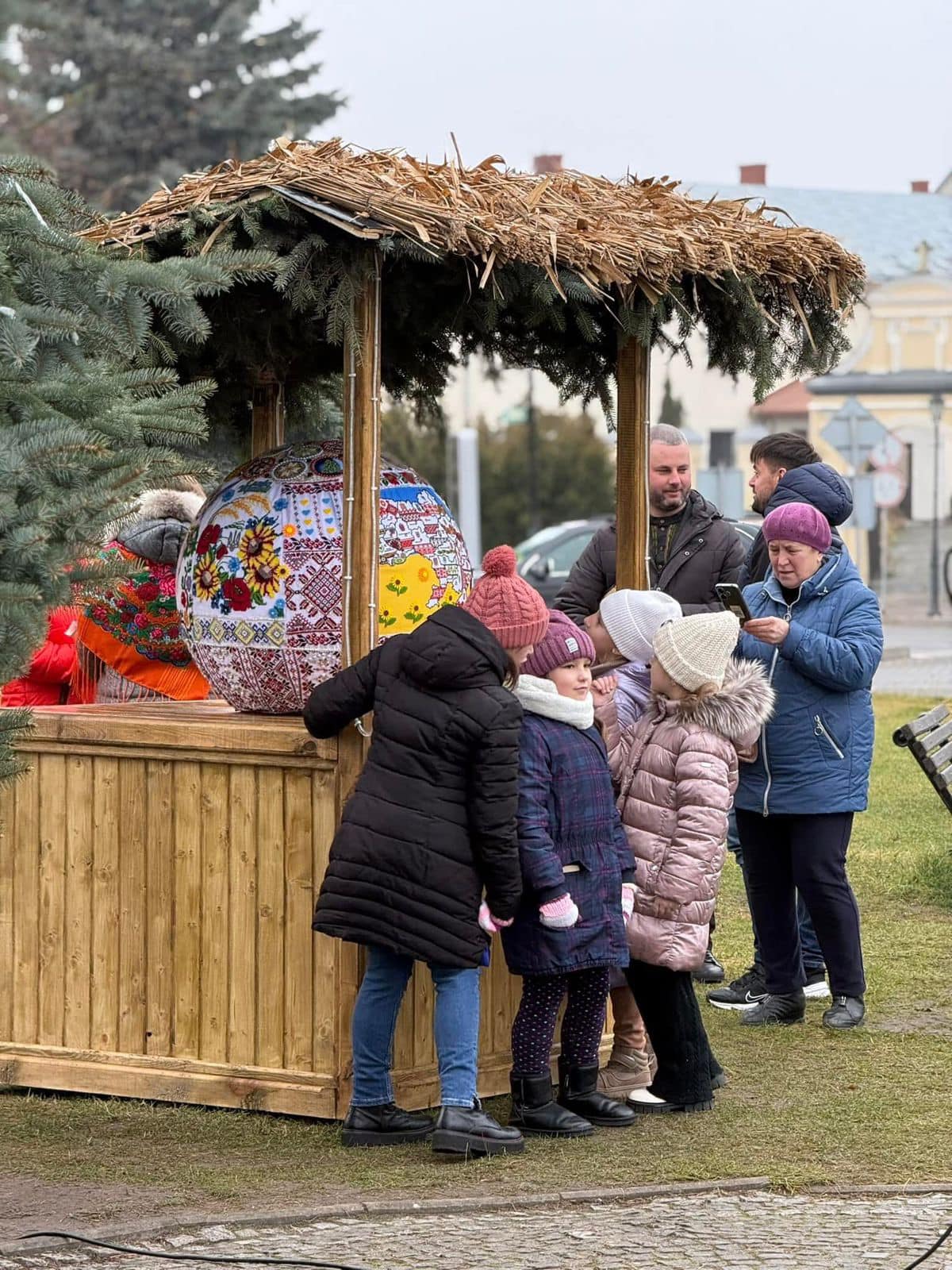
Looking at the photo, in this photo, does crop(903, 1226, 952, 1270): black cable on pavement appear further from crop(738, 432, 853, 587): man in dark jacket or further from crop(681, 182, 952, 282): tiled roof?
crop(681, 182, 952, 282): tiled roof

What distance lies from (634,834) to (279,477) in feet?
4.73

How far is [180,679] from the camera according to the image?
654 cm

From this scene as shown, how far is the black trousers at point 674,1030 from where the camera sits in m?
5.61

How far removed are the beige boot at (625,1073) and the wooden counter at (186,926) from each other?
318 millimetres

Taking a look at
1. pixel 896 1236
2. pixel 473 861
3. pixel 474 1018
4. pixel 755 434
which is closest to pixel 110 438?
pixel 473 861

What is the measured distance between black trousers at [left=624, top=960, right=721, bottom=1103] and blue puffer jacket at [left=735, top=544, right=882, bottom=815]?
3.57 feet

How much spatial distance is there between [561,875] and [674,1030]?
0.72 meters

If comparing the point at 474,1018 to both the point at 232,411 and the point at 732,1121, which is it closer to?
the point at 732,1121

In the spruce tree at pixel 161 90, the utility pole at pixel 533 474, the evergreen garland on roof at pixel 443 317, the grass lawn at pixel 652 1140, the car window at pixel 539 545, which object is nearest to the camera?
the grass lawn at pixel 652 1140

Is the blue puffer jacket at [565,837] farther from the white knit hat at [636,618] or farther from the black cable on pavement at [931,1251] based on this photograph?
the black cable on pavement at [931,1251]

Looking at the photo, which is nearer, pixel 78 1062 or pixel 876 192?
pixel 78 1062

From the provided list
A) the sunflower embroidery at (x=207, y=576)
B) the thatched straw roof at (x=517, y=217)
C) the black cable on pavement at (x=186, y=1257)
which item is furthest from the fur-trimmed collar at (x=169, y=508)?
the black cable on pavement at (x=186, y=1257)

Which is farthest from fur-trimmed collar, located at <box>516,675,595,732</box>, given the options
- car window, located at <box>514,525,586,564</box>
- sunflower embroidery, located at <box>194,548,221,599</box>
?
car window, located at <box>514,525,586,564</box>

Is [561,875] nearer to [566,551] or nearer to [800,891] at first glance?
[800,891]
